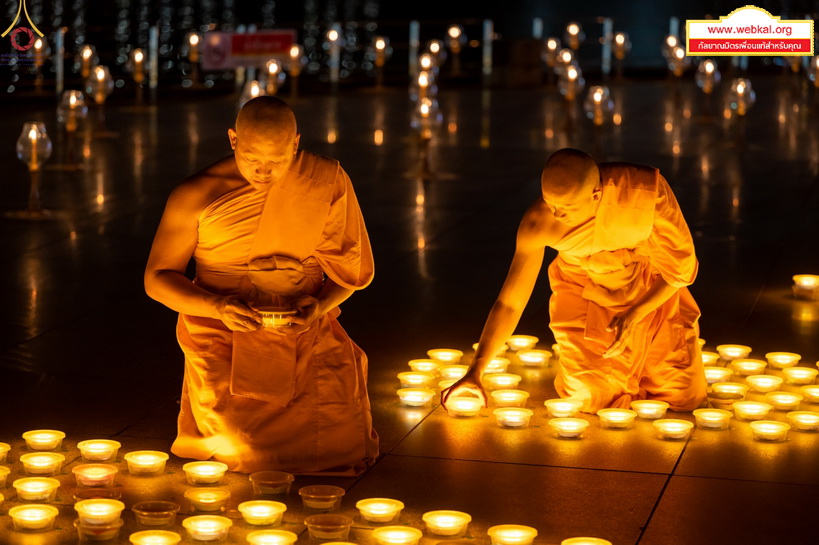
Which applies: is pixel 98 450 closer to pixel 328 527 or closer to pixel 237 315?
pixel 237 315

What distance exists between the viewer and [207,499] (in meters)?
4.53

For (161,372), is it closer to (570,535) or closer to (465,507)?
(465,507)

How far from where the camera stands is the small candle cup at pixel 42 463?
483 cm

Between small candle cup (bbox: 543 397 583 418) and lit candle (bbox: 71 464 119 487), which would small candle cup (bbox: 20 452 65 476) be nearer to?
lit candle (bbox: 71 464 119 487)

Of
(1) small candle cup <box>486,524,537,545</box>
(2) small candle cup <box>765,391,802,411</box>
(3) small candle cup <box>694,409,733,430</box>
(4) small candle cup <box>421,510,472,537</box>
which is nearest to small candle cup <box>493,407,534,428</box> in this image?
(3) small candle cup <box>694,409,733,430</box>

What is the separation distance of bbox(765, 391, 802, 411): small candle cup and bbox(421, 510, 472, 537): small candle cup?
5.86 ft

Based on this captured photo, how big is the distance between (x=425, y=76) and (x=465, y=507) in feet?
34.3

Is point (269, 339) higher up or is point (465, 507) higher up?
point (269, 339)

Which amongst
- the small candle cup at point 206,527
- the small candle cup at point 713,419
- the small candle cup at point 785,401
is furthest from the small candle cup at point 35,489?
the small candle cup at point 785,401

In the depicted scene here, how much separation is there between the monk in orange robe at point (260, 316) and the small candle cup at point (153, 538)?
2.49ft

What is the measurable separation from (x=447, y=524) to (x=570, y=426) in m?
1.09

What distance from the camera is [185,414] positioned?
512cm

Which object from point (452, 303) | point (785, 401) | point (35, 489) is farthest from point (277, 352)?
point (452, 303)

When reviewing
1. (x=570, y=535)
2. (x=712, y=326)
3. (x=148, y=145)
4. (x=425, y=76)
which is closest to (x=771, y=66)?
(x=425, y=76)
